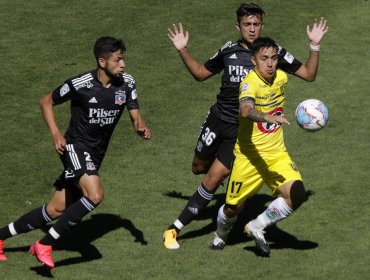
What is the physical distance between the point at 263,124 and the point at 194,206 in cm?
166

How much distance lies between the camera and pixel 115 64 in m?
11.8

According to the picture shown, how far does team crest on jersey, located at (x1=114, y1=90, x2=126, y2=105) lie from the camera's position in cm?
1198

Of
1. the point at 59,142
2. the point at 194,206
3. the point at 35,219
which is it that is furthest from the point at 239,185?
the point at 35,219

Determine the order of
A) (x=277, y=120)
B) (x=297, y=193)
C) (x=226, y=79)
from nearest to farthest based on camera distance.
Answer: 1. (x=277, y=120)
2. (x=297, y=193)
3. (x=226, y=79)

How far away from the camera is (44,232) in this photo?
513 inches

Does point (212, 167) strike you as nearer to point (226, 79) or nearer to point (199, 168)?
point (199, 168)

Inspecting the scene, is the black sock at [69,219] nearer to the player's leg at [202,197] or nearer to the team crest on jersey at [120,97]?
the team crest on jersey at [120,97]

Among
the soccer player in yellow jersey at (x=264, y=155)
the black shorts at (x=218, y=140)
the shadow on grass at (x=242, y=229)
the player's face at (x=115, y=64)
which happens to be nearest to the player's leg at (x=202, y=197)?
the black shorts at (x=218, y=140)

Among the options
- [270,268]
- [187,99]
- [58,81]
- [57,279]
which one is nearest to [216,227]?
[270,268]

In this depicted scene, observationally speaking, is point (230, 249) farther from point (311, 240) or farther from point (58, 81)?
point (58, 81)

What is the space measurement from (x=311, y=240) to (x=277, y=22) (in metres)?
8.63

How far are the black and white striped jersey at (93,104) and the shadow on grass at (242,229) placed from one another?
1942 millimetres

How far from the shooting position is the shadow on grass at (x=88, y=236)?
1212 cm

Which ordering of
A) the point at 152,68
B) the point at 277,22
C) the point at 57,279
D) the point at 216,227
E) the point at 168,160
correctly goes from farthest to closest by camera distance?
the point at 277,22
the point at 152,68
the point at 168,160
the point at 216,227
the point at 57,279
